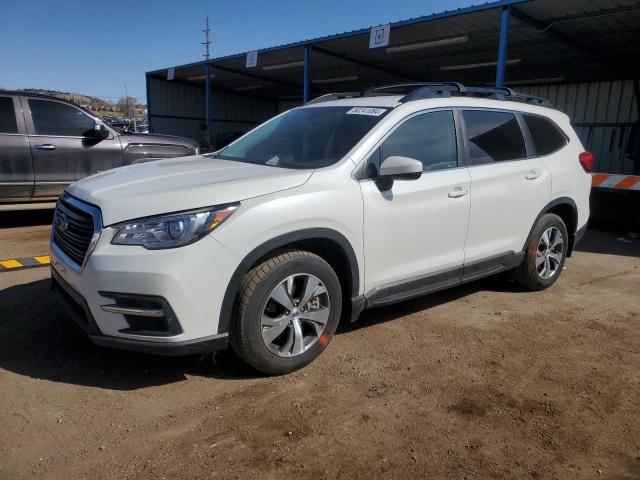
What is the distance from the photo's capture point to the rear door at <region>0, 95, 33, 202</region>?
6.89 m

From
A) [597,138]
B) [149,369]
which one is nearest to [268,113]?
[597,138]

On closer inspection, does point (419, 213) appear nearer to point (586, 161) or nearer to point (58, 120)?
point (586, 161)

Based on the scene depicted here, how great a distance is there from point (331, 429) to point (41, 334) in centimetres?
232

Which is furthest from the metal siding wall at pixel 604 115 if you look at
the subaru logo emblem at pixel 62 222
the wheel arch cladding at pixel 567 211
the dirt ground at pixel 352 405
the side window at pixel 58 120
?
the subaru logo emblem at pixel 62 222

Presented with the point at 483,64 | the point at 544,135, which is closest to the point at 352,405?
the point at 544,135

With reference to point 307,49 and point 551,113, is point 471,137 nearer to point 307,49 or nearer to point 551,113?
point 551,113

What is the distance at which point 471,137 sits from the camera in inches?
159

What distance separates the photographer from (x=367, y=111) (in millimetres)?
3713

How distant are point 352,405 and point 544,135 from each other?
3361 mm

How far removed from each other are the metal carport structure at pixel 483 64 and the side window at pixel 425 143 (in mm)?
6282

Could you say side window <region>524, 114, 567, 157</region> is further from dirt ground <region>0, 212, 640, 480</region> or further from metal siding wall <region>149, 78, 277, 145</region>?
metal siding wall <region>149, 78, 277, 145</region>

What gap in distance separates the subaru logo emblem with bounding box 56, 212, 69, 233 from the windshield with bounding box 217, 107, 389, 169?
4.26ft

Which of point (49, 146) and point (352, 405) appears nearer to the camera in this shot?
point (352, 405)

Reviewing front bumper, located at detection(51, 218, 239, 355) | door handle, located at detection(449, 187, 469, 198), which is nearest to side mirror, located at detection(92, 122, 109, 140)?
front bumper, located at detection(51, 218, 239, 355)
